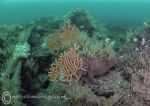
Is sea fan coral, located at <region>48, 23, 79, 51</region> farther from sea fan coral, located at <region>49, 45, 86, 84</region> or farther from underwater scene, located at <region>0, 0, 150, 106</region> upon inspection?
sea fan coral, located at <region>49, 45, 86, 84</region>

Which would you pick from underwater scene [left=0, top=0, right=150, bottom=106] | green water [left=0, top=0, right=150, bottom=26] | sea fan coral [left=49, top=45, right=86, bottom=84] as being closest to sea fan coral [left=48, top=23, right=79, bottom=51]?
underwater scene [left=0, top=0, right=150, bottom=106]

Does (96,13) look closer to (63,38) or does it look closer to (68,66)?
(63,38)

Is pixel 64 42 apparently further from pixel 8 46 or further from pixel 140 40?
pixel 140 40

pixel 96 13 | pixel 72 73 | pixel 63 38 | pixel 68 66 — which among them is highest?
pixel 96 13

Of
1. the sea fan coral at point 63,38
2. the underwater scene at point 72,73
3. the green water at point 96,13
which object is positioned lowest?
the underwater scene at point 72,73

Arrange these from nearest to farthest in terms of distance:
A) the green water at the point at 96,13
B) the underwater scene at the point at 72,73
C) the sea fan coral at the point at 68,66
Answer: the underwater scene at the point at 72,73
the sea fan coral at the point at 68,66
the green water at the point at 96,13

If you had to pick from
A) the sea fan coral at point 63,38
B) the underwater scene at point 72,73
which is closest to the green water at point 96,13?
the sea fan coral at point 63,38

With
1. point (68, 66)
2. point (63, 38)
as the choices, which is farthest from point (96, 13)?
point (68, 66)

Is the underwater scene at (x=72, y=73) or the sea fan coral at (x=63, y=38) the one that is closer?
the underwater scene at (x=72, y=73)

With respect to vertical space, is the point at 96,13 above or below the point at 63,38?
above

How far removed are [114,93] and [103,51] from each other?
154 cm

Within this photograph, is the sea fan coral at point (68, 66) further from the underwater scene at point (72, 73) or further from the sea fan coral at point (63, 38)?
the sea fan coral at point (63, 38)

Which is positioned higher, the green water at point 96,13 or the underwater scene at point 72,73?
the green water at point 96,13

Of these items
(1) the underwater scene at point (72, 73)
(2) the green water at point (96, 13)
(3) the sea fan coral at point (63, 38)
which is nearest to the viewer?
(1) the underwater scene at point (72, 73)
